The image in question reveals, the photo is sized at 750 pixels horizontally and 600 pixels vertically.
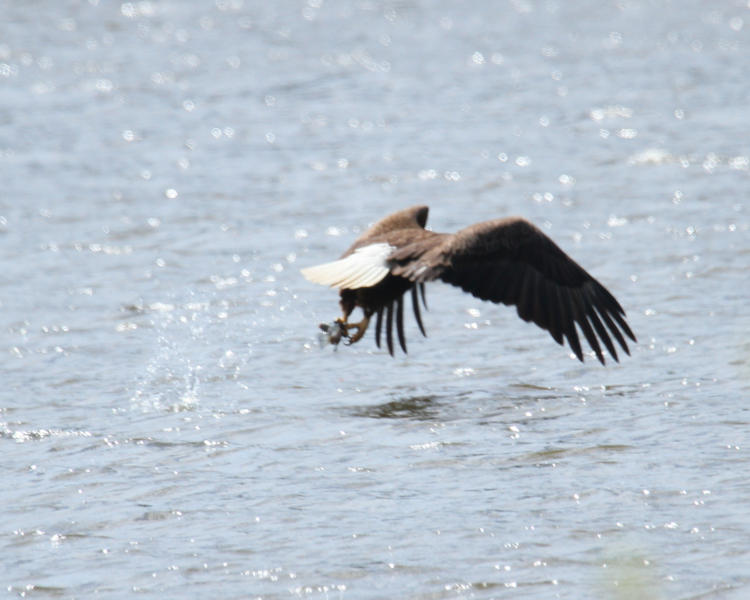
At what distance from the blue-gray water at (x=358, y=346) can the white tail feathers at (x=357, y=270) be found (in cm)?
59

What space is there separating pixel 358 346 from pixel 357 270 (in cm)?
138

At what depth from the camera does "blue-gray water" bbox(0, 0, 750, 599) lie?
489 centimetres

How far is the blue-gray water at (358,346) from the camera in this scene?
4.89 m

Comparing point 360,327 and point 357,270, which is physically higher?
point 357,270

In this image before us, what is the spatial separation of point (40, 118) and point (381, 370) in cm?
821

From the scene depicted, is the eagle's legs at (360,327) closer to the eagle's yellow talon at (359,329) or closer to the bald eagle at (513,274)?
the eagle's yellow talon at (359,329)

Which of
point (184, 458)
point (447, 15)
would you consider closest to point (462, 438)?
point (184, 458)

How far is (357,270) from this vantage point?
6.47 m

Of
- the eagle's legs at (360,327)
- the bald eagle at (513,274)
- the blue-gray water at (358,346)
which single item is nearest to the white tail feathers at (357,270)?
the bald eagle at (513,274)

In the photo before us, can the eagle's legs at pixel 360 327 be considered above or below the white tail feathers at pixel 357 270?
below

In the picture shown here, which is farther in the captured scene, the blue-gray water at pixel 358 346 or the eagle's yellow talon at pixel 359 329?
the eagle's yellow talon at pixel 359 329

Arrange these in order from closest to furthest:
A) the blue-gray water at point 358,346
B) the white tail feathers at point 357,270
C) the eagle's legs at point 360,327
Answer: the blue-gray water at point 358,346, the white tail feathers at point 357,270, the eagle's legs at point 360,327

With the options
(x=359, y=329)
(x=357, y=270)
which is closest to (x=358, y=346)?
(x=359, y=329)

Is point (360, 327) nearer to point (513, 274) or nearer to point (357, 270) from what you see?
point (357, 270)
